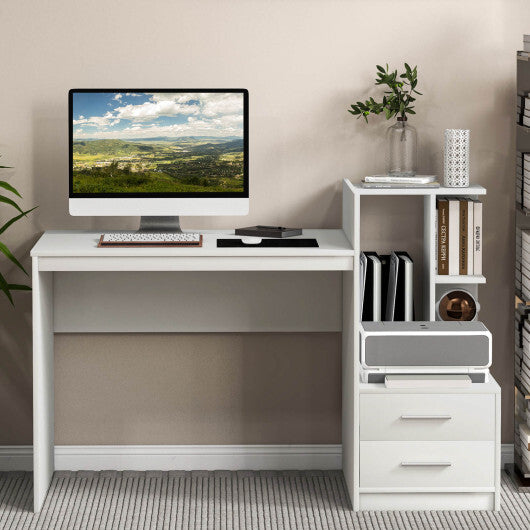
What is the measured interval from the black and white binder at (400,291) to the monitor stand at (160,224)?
817 millimetres

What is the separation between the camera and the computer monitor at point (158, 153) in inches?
135

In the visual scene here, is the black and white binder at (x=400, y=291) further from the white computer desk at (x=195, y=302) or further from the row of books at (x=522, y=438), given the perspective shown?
the row of books at (x=522, y=438)

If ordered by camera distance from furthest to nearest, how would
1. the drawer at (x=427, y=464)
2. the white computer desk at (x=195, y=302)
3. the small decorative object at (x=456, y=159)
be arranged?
the white computer desk at (x=195, y=302) → the small decorative object at (x=456, y=159) → the drawer at (x=427, y=464)

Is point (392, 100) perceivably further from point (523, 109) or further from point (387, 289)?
point (387, 289)

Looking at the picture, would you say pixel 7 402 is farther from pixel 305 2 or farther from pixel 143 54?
pixel 305 2

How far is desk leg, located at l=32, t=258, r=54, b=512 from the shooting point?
10.8 feet

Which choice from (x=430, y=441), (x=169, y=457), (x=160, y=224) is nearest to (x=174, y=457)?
(x=169, y=457)

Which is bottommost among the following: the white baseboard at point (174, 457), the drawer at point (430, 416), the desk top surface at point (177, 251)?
the white baseboard at point (174, 457)

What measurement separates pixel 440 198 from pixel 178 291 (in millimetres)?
1080

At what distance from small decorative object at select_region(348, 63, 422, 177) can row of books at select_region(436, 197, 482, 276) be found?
22 cm

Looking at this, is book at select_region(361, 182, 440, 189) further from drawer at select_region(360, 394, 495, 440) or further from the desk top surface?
drawer at select_region(360, 394, 495, 440)

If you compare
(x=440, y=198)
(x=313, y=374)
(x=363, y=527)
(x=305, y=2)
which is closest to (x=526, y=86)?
(x=440, y=198)

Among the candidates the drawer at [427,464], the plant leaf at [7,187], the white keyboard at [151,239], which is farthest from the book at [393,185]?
the plant leaf at [7,187]

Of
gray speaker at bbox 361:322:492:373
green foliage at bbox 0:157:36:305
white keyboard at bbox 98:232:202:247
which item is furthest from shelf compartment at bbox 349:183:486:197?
green foliage at bbox 0:157:36:305
